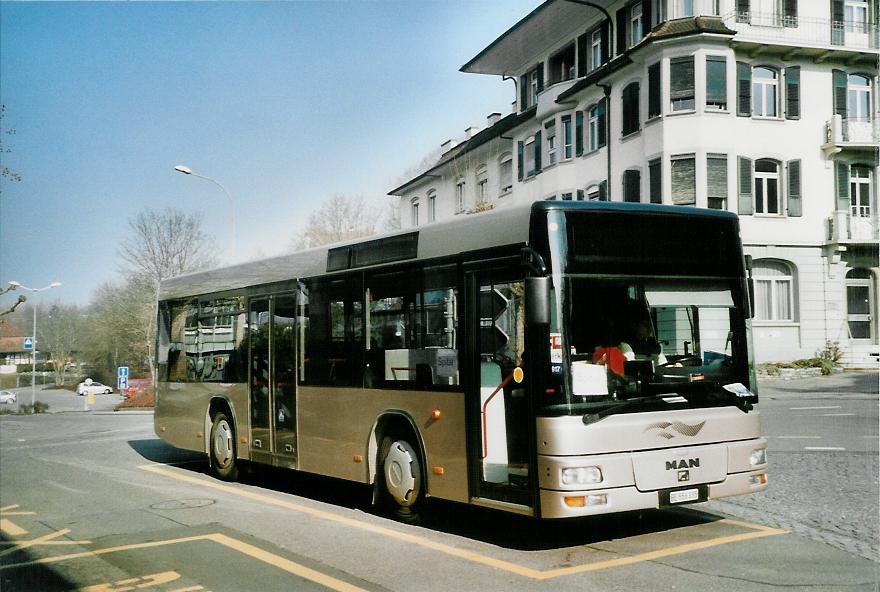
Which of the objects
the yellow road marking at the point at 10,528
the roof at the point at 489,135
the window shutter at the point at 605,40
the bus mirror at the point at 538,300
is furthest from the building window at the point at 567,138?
the bus mirror at the point at 538,300

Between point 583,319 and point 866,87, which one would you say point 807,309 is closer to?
point 866,87

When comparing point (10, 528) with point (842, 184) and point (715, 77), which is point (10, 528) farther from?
point (842, 184)

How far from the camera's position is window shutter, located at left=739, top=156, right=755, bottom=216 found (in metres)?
31.8

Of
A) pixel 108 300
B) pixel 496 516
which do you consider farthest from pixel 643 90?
pixel 108 300

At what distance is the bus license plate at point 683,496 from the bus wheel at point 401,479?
97.6 inches

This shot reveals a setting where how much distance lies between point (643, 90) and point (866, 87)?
851 centimetres

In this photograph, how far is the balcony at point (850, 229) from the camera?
32.2 m

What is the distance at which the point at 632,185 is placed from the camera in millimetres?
33031

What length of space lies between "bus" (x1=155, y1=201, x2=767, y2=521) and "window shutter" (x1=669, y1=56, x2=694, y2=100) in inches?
931

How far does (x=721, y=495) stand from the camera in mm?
7617

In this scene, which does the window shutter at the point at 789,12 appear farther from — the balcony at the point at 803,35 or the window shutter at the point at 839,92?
the window shutter at the point at 839,92

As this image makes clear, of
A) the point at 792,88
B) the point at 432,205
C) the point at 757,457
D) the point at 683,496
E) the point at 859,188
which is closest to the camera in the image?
the point at 683,496

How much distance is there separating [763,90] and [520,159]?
12125 millimetres

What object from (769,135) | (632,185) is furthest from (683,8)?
(632,185)
